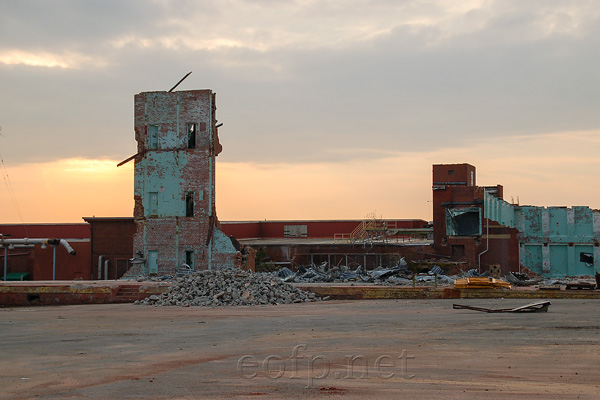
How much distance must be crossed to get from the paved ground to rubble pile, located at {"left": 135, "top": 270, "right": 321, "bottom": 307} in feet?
17.6

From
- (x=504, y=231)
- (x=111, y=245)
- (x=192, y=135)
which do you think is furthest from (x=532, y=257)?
(x=111, y=245)

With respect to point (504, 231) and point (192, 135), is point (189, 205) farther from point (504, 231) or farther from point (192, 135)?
point (504, 231)

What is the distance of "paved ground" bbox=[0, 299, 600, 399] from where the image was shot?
36.7ft

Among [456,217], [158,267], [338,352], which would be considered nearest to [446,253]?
[456,217]

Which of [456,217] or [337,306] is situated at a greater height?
[456,217]

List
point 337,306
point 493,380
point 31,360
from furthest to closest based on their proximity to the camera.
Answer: point 337,306 < point 31,360 < point 493,380

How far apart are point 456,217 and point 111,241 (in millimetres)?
20869

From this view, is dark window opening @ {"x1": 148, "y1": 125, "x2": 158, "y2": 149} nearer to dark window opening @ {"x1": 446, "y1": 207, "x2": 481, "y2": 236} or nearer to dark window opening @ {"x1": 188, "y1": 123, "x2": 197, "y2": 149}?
dark window opening @ {"x1": 188, "y1": 123, "x2": 197, "y2": 149}

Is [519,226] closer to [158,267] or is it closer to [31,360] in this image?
[158,267]

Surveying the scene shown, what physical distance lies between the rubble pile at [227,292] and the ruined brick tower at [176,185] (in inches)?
444

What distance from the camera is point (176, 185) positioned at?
1645 inches

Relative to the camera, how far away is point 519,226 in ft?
162

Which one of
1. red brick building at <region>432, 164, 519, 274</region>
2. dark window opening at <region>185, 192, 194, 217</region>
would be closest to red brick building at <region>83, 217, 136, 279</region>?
dark window opening at <region>185, 192, 194, 217</region>

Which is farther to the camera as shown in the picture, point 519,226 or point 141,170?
point 519,226
